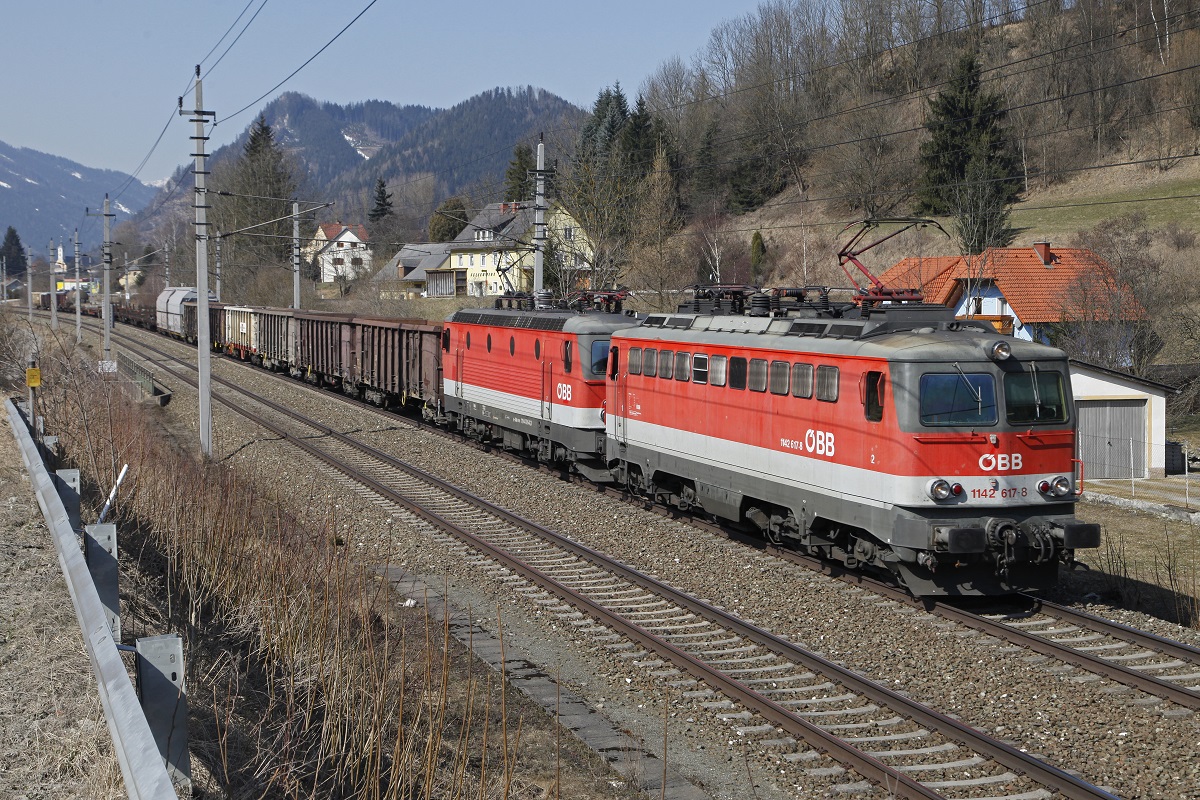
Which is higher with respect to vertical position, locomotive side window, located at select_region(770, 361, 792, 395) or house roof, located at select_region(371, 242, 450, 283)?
house roof, located at select_region(371, 242, 450, 283)

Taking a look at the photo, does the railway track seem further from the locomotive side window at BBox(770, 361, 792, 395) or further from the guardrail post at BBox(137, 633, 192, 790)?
the guardrail post at BBox(137, 633, 192, 790)

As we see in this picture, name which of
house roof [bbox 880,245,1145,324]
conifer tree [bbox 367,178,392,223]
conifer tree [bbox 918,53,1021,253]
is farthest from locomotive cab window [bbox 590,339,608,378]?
conifer tree [bbox 367,178,392,223]

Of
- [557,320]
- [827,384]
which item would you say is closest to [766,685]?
[827,384]

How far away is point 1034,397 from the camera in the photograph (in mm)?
11617

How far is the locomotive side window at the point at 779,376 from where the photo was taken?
13.4 metres

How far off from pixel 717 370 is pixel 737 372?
600 mm

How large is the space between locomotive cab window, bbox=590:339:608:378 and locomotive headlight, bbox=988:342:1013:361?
871cm

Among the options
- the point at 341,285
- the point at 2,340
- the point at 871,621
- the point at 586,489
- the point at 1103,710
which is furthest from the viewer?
the point at 341,285

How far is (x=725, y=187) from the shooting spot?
72125mm

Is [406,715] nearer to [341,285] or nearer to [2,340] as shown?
[2,340]

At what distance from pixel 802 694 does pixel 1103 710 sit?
241cm

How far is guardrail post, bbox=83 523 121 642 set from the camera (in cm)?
710

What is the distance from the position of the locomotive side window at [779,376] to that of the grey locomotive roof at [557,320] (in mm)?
5693

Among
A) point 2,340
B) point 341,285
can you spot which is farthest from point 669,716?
point 341,285
